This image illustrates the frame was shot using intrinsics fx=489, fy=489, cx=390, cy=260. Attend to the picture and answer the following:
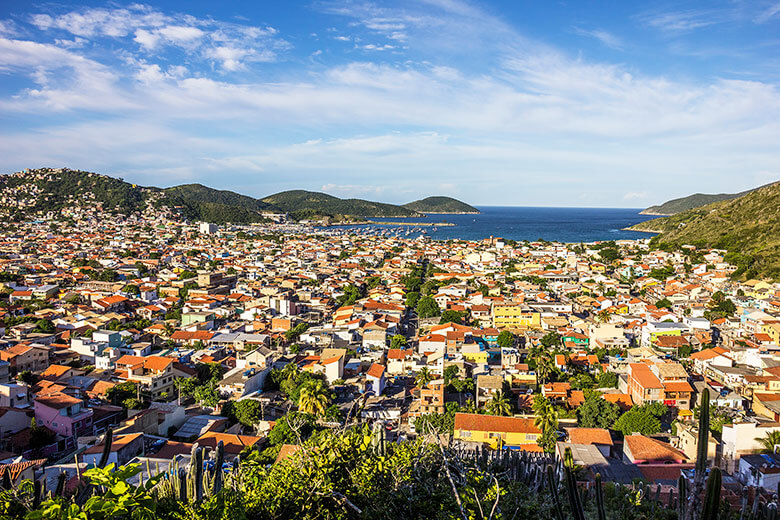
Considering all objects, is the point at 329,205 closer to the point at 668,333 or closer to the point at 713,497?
the point at 668,333

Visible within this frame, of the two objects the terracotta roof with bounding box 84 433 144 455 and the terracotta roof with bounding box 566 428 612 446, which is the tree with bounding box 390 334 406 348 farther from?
the terracotta roof with bounding box 84 433 144 455

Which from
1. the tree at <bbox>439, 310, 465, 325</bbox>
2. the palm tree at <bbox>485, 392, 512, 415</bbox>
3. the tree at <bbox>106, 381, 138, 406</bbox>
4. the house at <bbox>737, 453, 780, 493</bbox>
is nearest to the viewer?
the house at <bbox>737, 453, 780, 493</bbox>

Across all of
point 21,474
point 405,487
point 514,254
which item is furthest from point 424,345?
point 514,254

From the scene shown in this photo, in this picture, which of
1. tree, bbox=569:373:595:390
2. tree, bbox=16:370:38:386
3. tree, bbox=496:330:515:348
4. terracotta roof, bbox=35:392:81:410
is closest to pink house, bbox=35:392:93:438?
terracotta roof, bbox=35:392:81:410

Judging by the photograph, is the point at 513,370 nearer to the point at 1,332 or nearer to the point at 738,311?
the point at 738,311

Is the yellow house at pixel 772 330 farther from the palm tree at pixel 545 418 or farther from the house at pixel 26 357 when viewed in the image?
the house at pixel 26 357

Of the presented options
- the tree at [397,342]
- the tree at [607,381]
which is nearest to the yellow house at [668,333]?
the tree at [607,381]

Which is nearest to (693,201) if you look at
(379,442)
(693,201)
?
(693,201)
